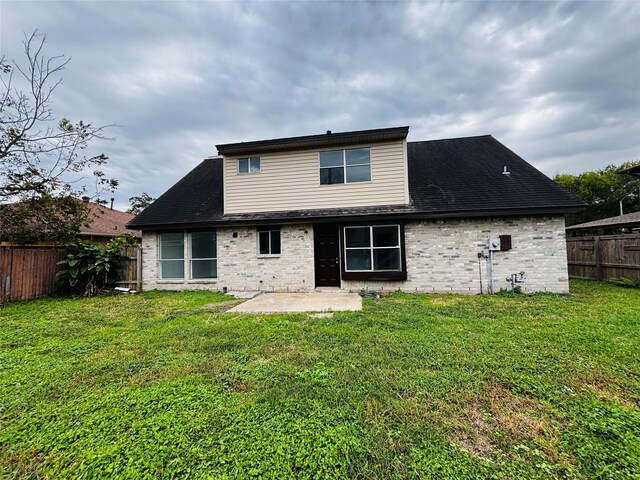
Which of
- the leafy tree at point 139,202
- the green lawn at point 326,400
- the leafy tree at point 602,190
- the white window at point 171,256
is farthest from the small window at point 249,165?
the leafy tree at point 602,190

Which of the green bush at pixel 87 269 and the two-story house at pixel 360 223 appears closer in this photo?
the two-story house at pixel 360 223

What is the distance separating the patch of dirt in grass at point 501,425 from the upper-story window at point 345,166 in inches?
296

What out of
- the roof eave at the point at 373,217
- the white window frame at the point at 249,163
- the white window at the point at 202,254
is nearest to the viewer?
the roof eave at the point at 373,217

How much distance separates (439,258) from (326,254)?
378cm

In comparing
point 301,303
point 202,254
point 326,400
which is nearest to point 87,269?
point 202,254

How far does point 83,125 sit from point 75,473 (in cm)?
1150

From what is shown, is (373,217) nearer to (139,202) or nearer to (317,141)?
(317,141)

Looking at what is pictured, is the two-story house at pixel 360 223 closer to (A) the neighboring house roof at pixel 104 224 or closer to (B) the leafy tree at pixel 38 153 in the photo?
(B) the leafy tree at pixel 38 153

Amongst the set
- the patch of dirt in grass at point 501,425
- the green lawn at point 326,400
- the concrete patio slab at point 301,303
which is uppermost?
the concrete patio slab at point 301,303

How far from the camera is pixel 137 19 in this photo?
7.93m

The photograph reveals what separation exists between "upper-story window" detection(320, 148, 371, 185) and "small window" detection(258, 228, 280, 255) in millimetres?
2558

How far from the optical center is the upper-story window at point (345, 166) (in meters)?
9.20

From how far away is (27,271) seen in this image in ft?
28.2

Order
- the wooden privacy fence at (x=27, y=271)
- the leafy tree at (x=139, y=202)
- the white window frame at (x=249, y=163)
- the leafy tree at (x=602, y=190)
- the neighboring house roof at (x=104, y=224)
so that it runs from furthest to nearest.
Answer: the leafy tree at (x=139, y=202) → the leafy tree at (x=602, y=190) → the neighboring house roof at (x=104, y=224) → the white window frame at (x=249, y=163) → the wooden privacy fence at (x=27, y=271)
